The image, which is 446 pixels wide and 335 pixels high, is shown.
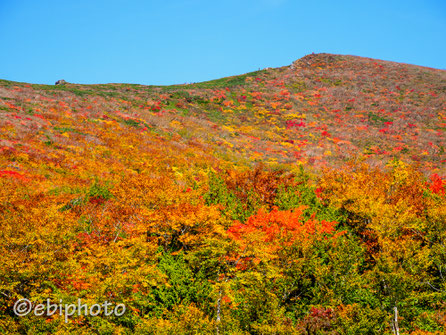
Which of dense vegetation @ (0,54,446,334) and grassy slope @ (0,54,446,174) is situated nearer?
dense vegetation @ (0,54,446,334)

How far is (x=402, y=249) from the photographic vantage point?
55.3 feet

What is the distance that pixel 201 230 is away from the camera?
69.2 ft

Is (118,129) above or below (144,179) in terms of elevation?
above

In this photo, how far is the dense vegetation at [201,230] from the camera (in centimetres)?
1377

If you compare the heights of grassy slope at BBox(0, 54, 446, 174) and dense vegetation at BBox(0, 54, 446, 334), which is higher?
grassy slope at BBox(0, 54, 446, 174)

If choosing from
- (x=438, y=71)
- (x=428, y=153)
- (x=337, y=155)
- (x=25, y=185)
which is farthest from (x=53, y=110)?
(x=438, y=71)

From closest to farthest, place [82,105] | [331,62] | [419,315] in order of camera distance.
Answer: [419,315] < [82,105] < [331,62]

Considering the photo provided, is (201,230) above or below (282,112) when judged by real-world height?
below

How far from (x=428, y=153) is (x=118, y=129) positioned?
57.0 m

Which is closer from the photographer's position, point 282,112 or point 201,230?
point 201,230

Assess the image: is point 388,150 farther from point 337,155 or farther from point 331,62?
point 331,62

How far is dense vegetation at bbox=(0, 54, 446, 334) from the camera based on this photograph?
542 inches

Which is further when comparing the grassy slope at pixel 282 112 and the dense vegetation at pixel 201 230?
the grassy slope at pixel 282 112

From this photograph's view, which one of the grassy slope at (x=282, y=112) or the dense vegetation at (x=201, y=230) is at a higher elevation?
the grassy slope at (x=282, y=112)
